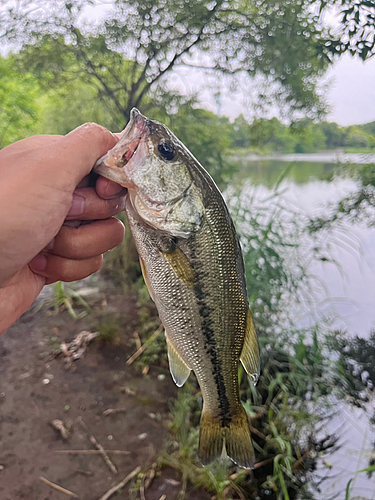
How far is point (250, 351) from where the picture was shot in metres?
1.11

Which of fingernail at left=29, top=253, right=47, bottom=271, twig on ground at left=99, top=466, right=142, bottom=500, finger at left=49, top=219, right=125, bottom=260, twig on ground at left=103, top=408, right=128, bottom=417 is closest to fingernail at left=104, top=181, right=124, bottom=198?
finger at left=49, top=219, right=125, bottom=260

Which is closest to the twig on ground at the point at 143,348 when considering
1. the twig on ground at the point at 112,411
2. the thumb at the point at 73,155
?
the twig on ground at the point at 112,411

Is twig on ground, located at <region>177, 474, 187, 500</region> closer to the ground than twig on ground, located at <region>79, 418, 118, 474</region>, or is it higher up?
closer to the ground

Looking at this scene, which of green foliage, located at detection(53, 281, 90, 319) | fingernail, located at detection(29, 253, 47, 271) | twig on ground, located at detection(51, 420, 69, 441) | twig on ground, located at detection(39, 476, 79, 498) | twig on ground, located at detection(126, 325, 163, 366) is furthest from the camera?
green foliage, located at detection(53, 281, 90, 319)

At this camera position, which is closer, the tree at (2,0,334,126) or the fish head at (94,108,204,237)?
the fish head at (94,108,204,237)

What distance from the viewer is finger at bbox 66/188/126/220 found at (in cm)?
111

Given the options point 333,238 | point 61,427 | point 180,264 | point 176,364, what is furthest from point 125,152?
point 333,238

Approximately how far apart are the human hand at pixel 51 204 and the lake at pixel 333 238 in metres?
1.95

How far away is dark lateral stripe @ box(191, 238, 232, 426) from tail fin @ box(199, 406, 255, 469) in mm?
25

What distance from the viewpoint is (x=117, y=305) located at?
3641 millimetres

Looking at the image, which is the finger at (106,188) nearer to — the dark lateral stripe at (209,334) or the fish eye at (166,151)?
the fish eye at (166,151)

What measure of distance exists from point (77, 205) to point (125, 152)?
27cm

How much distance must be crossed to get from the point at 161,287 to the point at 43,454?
1.71m

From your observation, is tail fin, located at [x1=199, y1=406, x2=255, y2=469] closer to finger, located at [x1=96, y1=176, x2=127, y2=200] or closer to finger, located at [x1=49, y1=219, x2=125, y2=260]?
finger, located at [x1=49, y1=219, x2=125, y2=260]
